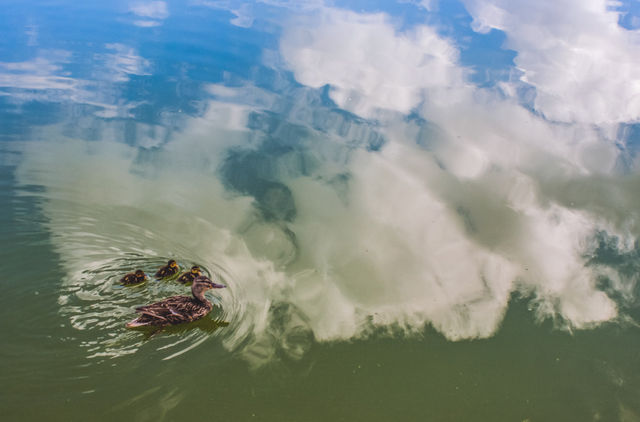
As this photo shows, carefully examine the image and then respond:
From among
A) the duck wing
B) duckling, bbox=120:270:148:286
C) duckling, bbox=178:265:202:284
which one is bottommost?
duckling, bbox=120:270:148:286

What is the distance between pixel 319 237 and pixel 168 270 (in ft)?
5.73

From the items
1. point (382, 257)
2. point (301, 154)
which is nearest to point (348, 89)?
point (301, 154)

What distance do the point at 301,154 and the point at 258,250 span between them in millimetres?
2643

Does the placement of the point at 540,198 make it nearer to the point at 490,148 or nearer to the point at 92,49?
the point at 490,148

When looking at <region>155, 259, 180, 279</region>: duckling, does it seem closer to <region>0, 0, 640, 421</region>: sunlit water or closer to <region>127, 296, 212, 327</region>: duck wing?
<region>0, 0, 640, 421</region>: sunlit water

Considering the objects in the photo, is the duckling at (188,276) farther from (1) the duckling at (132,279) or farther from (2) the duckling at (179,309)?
(1) the duckling at (132,279)

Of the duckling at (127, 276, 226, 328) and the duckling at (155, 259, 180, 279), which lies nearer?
the duckling at (127, 276, 226, 328)

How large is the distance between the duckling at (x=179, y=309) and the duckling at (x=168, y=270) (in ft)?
1.27

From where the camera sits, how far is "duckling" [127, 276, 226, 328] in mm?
3877

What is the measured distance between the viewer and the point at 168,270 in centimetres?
454

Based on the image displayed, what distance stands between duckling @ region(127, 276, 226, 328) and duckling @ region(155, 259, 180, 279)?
0.39 meters

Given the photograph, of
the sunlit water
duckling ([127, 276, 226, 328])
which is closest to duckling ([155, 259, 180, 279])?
the sunlit water

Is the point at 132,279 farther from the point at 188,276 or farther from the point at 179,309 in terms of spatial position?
the point at 179,309

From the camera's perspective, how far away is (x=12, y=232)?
4758 millimetres
